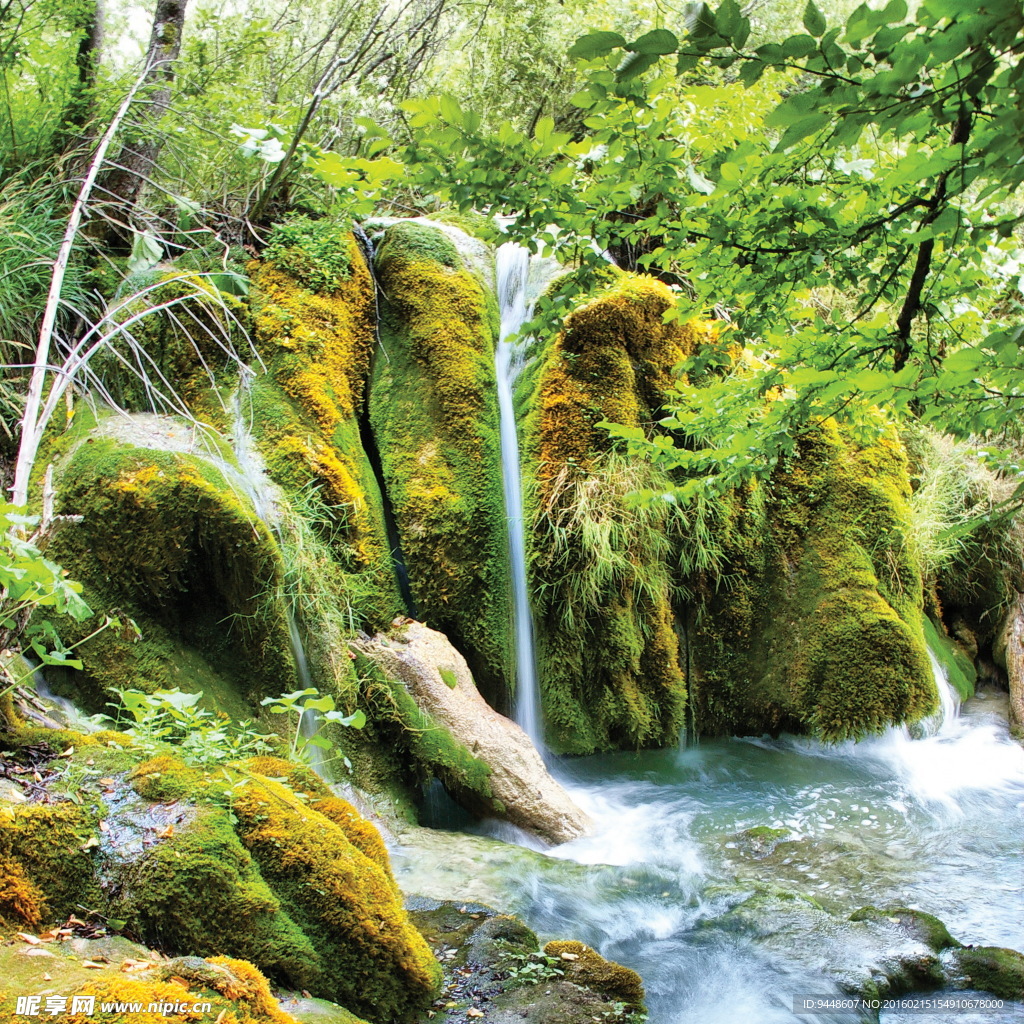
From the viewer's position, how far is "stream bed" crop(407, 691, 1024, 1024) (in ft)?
10.4

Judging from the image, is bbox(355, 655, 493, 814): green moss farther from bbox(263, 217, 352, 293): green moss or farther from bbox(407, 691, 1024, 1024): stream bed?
bbox(263, 217, 352, 293): green moss

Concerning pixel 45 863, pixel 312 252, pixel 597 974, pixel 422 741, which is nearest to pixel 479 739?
pixel 422 741

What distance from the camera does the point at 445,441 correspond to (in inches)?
215

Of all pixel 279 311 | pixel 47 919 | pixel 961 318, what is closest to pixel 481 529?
pixel 279 311

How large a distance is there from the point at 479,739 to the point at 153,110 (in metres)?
4.67

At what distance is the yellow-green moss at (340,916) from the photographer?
7.61 feet

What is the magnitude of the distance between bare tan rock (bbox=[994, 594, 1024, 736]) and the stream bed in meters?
0.17

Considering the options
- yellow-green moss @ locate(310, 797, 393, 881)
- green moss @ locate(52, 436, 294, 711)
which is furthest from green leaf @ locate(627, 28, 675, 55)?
green moss @ locate(52, 436, 294, 711)

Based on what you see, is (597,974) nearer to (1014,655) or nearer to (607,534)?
(607,534)

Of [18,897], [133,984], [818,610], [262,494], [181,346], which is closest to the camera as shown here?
[133,984]

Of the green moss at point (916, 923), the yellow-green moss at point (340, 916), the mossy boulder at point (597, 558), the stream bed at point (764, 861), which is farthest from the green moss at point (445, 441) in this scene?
the yellow-green moss at point (340, 916)

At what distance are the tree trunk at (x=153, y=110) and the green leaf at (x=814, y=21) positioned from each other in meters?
4.77

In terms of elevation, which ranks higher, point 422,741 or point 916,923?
point 422,741

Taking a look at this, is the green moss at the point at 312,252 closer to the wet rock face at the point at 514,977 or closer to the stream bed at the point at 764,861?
the stream bed at the point at 764,861
